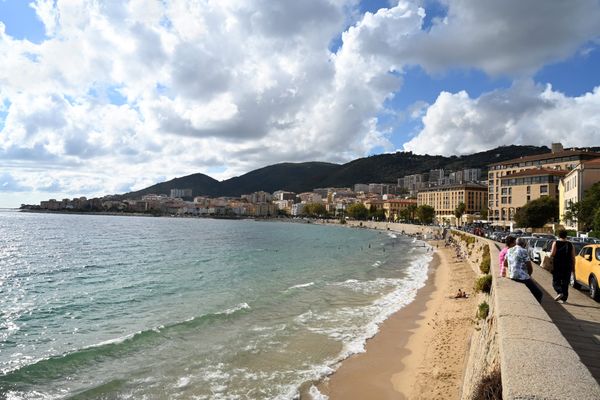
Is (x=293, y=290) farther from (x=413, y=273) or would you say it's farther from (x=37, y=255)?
(x=37, y=255)

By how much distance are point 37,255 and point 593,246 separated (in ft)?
173

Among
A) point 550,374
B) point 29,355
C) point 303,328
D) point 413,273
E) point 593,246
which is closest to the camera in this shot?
point 550,374

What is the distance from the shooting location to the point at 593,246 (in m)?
12.8

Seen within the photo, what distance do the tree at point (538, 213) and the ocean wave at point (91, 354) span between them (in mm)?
63492

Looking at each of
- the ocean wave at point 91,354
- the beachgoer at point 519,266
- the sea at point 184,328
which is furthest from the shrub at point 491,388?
the ocean wave at point 91,354

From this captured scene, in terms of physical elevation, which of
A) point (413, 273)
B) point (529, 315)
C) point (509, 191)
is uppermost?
point (509, 191)

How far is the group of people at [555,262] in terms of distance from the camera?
10406 millimetres

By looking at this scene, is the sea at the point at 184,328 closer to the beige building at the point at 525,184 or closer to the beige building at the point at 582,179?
the beige building at the point at 582,179

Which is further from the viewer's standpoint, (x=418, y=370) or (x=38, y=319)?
(x=38, y=319)

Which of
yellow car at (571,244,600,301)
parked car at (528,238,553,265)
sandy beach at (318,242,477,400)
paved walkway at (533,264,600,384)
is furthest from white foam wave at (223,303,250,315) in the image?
parked car at (528,238,553,265)

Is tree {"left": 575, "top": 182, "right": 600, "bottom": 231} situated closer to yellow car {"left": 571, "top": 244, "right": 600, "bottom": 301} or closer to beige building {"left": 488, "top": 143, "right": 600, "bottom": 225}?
yellow car {"left": 571, "top": 244, "right": 600, "bottom": 301}

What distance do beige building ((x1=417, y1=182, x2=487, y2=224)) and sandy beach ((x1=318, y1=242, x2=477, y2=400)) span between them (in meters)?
121

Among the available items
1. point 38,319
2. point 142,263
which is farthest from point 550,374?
point 142,263

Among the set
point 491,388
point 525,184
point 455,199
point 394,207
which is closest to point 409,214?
point 455,199
